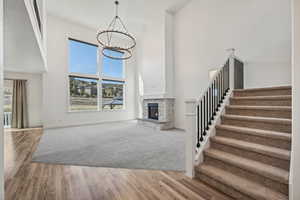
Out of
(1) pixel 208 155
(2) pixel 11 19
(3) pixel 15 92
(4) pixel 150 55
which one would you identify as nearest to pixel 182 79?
(4) pixel 150 55

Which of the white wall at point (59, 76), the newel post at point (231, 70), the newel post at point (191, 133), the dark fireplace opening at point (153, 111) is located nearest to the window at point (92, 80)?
the white wall at point (59, 76)

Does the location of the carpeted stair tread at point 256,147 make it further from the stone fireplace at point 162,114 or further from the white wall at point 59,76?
the white wall at point 59,76

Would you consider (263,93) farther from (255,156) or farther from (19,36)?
(19,36)

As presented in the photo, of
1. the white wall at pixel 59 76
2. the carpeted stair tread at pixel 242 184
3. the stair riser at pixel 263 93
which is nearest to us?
the carpeted stair tread at pixel 242 184

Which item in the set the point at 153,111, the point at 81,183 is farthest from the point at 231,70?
the point at 153,111

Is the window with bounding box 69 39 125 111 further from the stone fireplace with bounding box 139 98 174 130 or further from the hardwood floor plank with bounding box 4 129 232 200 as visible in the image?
the hardwood floor plank with bounding box 4 129 232 200

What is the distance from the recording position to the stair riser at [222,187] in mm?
1705

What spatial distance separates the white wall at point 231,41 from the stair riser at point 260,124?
80.5 inches

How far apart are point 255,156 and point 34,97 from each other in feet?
26.6

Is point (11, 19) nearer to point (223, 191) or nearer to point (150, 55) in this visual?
point (223, 191)

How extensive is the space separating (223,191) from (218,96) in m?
1.86

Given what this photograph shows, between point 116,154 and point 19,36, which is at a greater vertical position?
point 19,36

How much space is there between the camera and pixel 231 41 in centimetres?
446

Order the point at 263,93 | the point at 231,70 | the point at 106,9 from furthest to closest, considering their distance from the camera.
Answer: the point at 106,9 → the point at 231,70 → the point at 263,93
